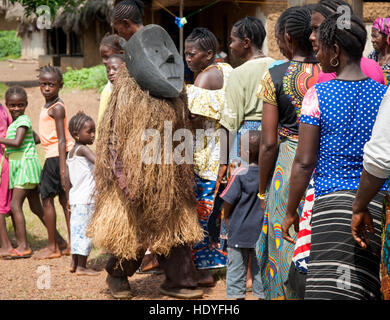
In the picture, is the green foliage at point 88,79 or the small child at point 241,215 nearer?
the small child at point 241,215

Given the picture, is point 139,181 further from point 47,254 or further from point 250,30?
point 47,254

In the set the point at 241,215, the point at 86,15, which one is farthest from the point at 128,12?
the point at 86,15

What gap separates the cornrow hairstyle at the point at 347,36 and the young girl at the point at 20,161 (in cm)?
379

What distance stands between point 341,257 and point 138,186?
5.76 feet

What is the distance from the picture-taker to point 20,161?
588cm

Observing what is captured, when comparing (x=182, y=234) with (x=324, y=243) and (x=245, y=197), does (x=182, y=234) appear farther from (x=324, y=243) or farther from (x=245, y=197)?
(x=324, y=243)

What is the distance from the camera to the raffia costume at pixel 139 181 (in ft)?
13.2

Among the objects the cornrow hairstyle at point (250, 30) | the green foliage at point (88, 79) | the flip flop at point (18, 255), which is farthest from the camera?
the green foliage at point (88, 79)

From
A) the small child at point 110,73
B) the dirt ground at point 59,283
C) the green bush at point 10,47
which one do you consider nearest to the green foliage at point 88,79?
the dirt ground at point 59,283

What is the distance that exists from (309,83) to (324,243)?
1.10 m

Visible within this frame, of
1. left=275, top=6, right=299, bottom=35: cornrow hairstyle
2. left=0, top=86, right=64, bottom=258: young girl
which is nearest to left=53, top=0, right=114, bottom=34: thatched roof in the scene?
left=0, top=86, right=64, bottom=258: young girl

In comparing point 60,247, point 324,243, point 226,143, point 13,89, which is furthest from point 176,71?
point 60,247

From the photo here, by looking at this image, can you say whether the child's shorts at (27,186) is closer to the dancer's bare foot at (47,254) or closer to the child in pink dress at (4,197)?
the child in pink dress at (4,197)

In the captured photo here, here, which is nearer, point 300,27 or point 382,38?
point 300,27
